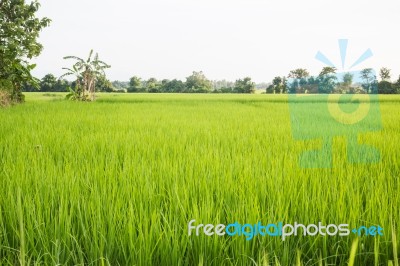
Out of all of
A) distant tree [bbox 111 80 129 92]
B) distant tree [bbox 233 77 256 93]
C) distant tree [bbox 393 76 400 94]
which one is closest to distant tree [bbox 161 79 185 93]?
distant tree [bbox 111 80 129 92]

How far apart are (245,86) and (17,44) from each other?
30.7m

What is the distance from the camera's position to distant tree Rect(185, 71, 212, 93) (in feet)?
125

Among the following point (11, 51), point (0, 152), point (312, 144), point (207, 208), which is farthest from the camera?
point (11, 51)

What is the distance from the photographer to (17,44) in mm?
8953

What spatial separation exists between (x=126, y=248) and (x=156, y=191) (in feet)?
1.40

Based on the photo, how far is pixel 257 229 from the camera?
38.7 inches

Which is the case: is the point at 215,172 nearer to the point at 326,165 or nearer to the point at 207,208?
the point at 207,208

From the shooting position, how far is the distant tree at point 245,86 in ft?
120

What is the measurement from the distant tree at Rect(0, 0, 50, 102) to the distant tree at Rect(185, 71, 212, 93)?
2688 centimetres

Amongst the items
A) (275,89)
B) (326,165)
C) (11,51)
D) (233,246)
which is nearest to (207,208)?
(233,246)

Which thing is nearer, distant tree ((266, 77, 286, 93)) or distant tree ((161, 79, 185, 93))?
distant tree ((266, 77, 286, 93))

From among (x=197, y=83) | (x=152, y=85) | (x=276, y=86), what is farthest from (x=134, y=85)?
(x=276, y=86)

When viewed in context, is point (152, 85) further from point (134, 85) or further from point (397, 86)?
point (397, 86)

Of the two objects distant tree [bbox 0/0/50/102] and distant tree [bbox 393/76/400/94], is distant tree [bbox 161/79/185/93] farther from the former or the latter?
distant tree [bbox 0/0/50/102]
